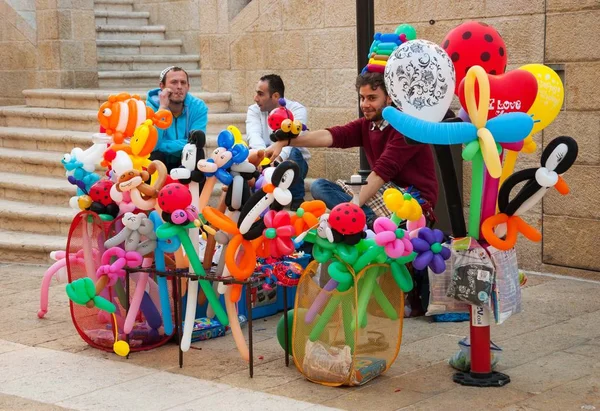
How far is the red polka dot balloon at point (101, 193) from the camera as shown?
6.42 metres

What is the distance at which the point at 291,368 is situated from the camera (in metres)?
6.03

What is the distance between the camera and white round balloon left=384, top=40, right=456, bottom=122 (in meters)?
5.20

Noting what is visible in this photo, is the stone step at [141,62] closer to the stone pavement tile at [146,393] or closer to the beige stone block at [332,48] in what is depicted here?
the beige stone block at [332,48]

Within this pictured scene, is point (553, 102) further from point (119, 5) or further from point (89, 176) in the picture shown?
point (119, 5)

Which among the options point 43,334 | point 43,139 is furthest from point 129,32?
point 43,334

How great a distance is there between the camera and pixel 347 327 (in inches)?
220

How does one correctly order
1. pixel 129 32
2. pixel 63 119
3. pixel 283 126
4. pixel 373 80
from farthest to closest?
pixel 129 32 → pixel 63 119 → pixel 373 80 → pixel 283 126

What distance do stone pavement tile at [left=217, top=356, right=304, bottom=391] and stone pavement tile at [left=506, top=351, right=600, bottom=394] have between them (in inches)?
46.6

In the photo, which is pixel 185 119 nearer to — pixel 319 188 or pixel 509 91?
pixel 319 188

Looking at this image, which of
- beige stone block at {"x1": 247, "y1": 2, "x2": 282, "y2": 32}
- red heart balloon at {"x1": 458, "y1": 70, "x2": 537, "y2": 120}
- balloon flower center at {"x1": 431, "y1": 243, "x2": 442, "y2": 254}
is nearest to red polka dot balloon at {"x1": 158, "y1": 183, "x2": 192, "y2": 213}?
balloon flower center at {"x1": 431, "y1": 243, "x2": 442, "y2": 254}

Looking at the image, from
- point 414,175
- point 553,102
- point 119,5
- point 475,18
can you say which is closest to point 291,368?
Result: point 414,175

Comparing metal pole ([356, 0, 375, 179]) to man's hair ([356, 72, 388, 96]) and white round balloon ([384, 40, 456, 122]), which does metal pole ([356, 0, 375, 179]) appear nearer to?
man's hair ([356, 72, 388, 96])

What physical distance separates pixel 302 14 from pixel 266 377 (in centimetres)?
512

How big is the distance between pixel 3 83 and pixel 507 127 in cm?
1016
